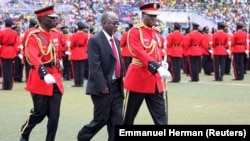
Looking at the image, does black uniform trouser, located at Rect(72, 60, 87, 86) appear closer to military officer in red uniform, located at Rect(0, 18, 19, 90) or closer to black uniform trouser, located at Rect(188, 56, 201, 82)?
military officer in red uniform, located at Rect(0, 18, 19, 90)

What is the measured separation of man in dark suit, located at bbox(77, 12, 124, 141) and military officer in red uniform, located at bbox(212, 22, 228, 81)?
12.6m

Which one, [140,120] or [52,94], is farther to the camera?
[140,120]

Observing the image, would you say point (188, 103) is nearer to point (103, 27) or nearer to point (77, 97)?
point (77, 97)

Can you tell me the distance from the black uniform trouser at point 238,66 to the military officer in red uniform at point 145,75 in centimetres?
1227

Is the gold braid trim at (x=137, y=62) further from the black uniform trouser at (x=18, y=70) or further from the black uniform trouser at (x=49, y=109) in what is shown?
the black uniform trouser at (x=18, y=70)

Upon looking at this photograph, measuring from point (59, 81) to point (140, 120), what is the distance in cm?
331

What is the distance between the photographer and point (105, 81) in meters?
8.10

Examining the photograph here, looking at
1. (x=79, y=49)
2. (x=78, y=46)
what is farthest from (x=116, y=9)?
(x=79, y=49)

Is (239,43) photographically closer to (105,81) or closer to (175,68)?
(175,68)

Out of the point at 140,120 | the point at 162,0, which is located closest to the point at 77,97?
the point at 140,120

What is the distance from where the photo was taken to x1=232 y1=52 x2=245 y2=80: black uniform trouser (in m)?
21.0

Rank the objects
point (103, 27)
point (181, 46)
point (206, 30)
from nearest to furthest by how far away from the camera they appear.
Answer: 1. point (103, 27)
2. point (181, 46)
3. point (206, 30)

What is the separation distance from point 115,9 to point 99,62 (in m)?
27.8

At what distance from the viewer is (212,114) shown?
12172 mm
